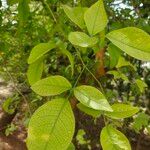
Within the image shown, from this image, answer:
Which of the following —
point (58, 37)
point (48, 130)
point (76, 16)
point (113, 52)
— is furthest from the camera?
point (58, 37)

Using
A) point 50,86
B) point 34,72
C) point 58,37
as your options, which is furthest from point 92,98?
point 58,37

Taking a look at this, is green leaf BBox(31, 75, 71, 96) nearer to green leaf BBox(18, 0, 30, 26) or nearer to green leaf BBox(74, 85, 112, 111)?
green leaf BBox(74, 85, 112, 111)

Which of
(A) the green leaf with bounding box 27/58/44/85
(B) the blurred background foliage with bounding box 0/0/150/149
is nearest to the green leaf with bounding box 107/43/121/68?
(B) the blurred background foliage with bounding box 0/0/150/149

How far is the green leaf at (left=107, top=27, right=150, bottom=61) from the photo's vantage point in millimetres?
475

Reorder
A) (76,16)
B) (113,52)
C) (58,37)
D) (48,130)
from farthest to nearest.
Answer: (58,37) → (113,52) → (76,16) → (48,130)

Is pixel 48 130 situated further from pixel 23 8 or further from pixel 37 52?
pixel 23 8

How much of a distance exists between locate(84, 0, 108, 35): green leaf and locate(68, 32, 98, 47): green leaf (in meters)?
0.01

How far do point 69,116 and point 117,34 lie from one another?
0.39 feet

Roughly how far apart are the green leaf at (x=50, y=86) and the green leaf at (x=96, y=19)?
8 cm

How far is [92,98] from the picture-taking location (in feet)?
1.54

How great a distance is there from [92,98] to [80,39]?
0.08 metres

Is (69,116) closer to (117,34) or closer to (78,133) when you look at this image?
(117,34)

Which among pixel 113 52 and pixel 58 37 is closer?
pixel 113 52

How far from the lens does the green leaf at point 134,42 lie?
1.56ft
